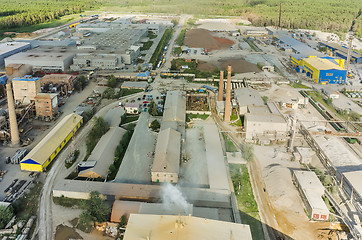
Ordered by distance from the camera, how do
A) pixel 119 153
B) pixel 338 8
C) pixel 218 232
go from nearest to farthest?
pixel 218 232
pixel 119 153
pixel 338 8

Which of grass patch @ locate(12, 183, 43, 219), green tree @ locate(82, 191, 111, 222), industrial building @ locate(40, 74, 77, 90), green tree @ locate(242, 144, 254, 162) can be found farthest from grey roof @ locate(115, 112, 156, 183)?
industrial building @ locate(40, 74, 77, 90)

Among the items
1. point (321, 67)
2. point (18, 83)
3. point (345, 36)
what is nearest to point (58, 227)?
point (18, 83)

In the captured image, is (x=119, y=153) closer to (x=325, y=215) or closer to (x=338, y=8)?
(x=325, y=215)

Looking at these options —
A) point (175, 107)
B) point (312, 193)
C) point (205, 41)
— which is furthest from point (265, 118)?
point (205, 41)

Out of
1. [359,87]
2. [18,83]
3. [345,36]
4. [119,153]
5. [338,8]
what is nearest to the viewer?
[119,153]

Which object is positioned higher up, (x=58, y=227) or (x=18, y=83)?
(x=18, y=83)

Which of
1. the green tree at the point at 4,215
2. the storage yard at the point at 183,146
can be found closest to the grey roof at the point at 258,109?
the storage yard at the point at 183,146

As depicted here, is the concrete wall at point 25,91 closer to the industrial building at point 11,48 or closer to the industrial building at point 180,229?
the industrial building at point 11,48
